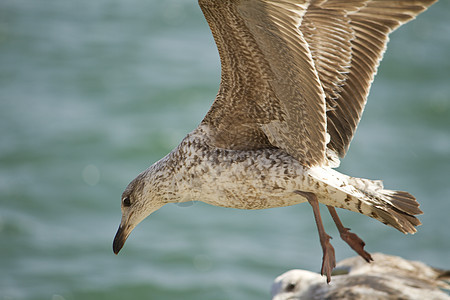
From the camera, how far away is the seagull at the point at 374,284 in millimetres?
4566

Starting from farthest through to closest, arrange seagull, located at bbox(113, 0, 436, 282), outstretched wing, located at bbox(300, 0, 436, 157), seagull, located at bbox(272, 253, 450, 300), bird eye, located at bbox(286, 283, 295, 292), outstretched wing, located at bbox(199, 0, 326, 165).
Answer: bird eye, located at bbox(286, 283, 295, 292) < seagull, located at bbox(272, 253, 450, 300) < outstretched wing, located at bbox(300, 0, 436, 157) < seagull, located at bbox(113, 0, 436, 282) < outstretched wing, located at bbox(199, 0, 326, 165)

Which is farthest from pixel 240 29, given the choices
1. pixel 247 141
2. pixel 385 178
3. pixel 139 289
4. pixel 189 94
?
pixel 189 94

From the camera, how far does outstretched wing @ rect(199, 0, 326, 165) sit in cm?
352

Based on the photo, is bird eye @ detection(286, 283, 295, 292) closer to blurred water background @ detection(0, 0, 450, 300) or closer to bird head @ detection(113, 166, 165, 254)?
bird head @ detection(113, 166, 165, 254)

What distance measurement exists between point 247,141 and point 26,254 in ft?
24.4

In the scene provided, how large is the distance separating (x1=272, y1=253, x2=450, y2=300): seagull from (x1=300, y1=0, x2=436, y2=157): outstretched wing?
0.98 m

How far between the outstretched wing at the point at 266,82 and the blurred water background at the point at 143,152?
6228mm

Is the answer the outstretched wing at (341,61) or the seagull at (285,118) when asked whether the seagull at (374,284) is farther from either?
the outstretched wing at (341,61)

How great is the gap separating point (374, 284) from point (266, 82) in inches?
68.7

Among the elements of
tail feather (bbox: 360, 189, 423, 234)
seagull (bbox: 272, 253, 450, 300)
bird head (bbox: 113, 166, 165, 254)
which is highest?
bird head (bbox: 113, 166, 165, 254)

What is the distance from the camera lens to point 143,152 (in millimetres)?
12383

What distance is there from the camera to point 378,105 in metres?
13.9

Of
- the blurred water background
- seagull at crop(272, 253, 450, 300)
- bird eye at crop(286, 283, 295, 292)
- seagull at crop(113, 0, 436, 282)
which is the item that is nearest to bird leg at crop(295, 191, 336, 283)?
seagull at crop(113, 0, 436, 282)

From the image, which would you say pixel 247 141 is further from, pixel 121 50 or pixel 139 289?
pixel 121 50
